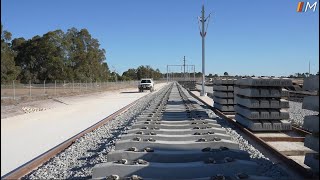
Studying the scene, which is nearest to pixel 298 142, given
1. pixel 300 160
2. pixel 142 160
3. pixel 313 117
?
pixel 300 160

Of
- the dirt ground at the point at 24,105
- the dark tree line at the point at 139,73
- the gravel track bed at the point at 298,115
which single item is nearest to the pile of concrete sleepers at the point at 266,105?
the gravel track bed at the point at 298,115

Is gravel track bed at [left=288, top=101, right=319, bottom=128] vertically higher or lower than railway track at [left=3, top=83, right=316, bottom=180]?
lower

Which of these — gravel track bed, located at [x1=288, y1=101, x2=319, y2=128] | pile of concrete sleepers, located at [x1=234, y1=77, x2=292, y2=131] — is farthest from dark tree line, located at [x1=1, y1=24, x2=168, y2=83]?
pile of concrete sleepers, located at [x1=234, y1=77, x2=292, y2=131]

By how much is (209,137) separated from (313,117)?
3.50 metres

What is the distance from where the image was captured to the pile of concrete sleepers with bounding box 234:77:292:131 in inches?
468

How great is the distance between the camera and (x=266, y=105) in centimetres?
1198

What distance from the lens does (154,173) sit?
20.1 ft

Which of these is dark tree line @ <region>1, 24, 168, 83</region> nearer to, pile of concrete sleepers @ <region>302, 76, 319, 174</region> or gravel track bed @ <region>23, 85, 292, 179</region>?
gravel track bed @ <region>23, 85, 292, 179</region>

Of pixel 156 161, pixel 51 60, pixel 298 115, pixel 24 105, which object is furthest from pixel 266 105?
pixel 51 60

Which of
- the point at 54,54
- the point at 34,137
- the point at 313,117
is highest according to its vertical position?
the point at 54,54

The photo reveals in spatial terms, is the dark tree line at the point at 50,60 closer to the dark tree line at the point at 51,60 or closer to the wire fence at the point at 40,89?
the dark tree line at the point at 51,60

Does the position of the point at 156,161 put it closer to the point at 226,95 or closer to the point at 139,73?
the point at 226,95

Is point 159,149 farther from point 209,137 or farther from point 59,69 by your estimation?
point 59,69

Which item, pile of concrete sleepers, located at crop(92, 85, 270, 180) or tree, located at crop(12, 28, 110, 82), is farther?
tree, located at crop(12, 28, 110, 82)
